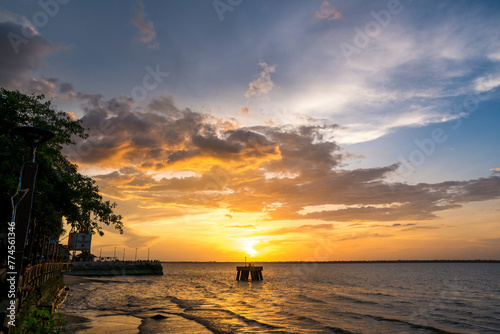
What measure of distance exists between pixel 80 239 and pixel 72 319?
94582 millimetres

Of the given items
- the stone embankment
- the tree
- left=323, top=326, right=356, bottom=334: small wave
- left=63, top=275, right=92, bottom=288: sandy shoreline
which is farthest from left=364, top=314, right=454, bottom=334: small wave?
the stone embankment

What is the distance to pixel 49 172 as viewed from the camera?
20.0m

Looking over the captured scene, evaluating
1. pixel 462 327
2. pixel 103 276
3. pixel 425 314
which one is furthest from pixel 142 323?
pixel 103 276

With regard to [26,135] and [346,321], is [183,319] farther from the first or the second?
[26,135]

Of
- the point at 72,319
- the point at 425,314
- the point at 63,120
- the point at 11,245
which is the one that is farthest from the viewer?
the point at 425,314

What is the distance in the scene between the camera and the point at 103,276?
9481 centimetres

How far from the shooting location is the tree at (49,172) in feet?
60.2

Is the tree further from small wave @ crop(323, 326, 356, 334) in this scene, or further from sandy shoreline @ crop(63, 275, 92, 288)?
sandy shoreline @ crop(63, 275, 92, 288)

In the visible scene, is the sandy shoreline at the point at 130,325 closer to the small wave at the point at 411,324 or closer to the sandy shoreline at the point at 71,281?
the small wave at the point at 411,324

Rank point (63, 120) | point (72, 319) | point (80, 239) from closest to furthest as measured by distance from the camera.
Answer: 1. point (72, 319)
2. point (63, 120)
3. point (80, 239)

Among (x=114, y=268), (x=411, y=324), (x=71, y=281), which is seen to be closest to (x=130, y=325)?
(x=411, y=324)

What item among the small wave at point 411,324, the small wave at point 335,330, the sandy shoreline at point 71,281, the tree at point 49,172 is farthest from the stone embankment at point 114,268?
the small wave at point 335,330

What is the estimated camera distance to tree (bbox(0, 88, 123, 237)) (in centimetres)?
1836

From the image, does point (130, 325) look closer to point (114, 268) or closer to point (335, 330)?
point (335, 330)
